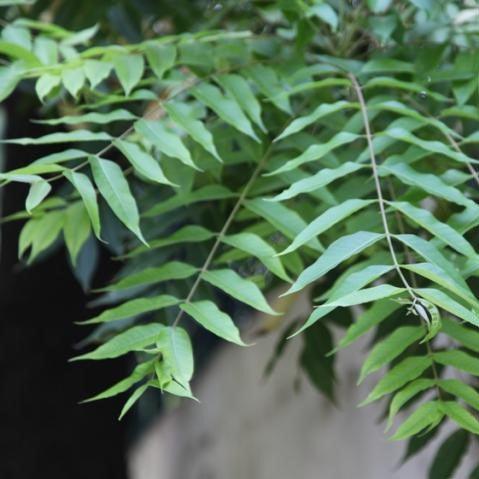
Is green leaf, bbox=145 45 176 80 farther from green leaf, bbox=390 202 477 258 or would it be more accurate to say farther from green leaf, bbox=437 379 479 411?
green leaf, bbox=437 379 479 411

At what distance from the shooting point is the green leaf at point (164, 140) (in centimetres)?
92

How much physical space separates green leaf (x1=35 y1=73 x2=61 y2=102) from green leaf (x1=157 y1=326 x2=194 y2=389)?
353 millimetres

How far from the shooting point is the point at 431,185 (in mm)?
831

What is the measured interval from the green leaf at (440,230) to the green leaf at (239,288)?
0.56 feet

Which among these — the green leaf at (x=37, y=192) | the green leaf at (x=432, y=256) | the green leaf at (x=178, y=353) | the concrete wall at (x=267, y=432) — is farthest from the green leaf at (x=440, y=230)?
the concrete wall at (x=267, y=432)

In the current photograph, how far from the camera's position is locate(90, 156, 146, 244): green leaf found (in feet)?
2.76

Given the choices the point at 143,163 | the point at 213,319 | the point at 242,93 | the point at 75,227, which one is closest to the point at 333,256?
the point at 213,319

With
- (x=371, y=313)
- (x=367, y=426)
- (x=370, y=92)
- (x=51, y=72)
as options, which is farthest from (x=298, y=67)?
(x=367, y=426)

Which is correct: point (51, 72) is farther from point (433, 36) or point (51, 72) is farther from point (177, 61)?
point (433, 36)

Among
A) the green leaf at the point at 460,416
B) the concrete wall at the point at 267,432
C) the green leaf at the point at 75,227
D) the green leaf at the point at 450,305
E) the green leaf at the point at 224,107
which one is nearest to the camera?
the green leaf at the point at 450,305

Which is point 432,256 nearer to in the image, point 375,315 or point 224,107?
point 375,315

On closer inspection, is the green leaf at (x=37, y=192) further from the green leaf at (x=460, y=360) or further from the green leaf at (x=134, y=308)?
the green leaf at (x=460, y=360)

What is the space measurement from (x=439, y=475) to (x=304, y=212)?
371 mm

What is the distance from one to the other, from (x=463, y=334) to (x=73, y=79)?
548 mm
